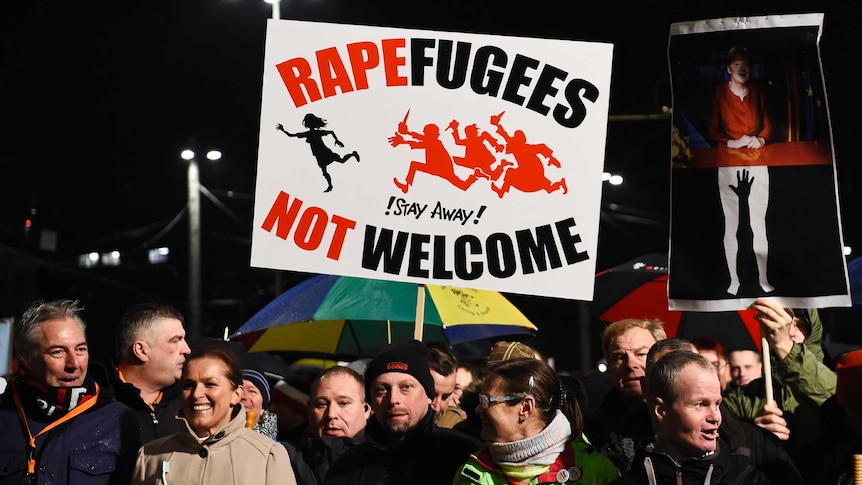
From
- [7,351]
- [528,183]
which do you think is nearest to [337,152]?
[528,183]

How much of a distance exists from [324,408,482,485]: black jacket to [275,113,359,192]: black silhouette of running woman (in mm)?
1468

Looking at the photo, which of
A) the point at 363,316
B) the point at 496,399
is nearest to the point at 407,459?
the point at 496,399

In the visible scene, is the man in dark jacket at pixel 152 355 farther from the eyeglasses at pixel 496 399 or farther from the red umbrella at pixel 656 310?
the red umbrella at pixel 656 310

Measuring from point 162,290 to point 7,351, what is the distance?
15.5m

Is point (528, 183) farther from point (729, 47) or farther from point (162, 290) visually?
point (162, 290)

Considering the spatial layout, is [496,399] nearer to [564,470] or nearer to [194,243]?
[564,470]

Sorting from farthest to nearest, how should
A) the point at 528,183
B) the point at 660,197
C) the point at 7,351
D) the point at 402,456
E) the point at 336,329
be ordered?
the point at 660,197, the point at 7,351, the point at 336,329, the point at 528,183, the point at 402,456

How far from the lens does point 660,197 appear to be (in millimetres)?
32344

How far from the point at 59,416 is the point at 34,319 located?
1.57 ft

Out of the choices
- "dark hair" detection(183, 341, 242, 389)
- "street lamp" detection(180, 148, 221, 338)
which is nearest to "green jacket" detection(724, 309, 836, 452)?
"dark hair" detection(183, 341, 242, 389)

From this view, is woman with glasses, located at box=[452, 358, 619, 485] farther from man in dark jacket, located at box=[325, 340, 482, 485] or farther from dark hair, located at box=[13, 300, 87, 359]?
dark hair, located at box=[13, 300, 87, 359]

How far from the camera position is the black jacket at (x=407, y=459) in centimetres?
509

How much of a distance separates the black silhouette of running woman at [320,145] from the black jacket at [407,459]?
147 centimetres

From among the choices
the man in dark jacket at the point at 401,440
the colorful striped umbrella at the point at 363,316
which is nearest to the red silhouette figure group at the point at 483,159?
the man in dark jacket at the point at 401,440
